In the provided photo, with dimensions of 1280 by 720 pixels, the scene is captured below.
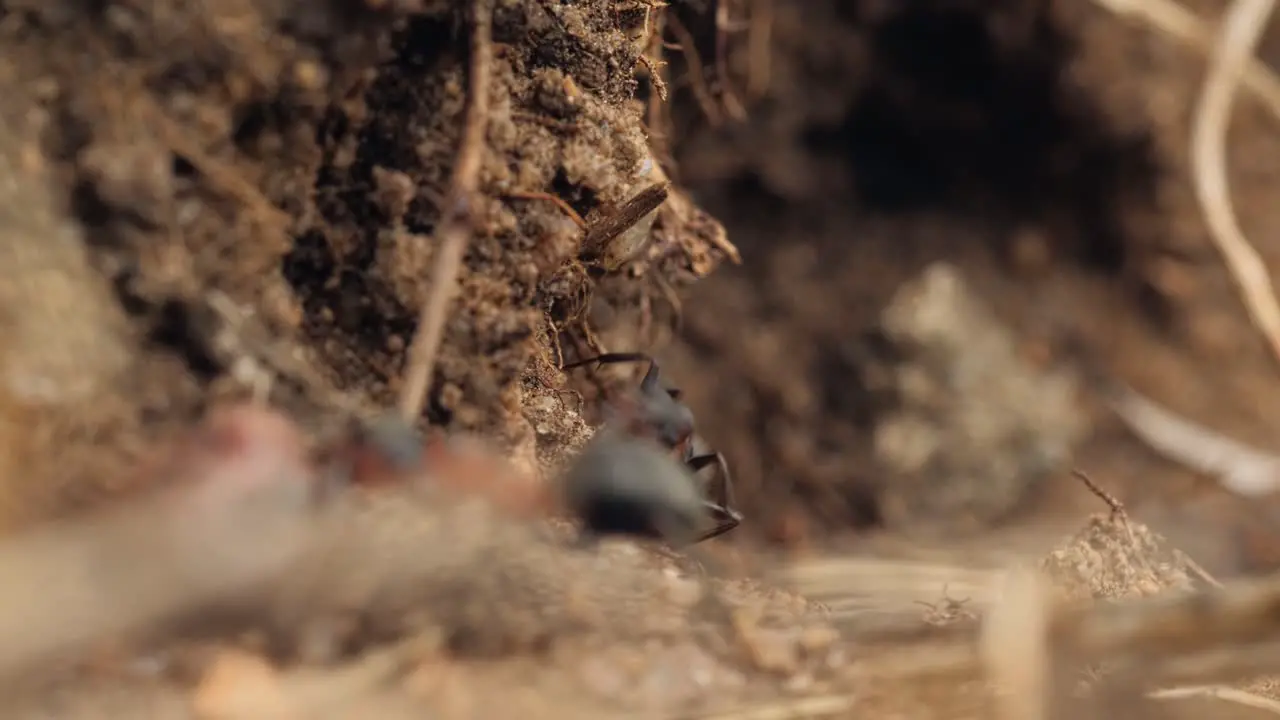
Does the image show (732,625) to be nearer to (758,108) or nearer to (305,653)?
(305,653)

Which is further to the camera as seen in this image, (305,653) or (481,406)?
(481,406)

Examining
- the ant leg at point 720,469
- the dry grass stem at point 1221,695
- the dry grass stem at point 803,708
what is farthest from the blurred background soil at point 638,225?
the dry grass stem at point 1221,695

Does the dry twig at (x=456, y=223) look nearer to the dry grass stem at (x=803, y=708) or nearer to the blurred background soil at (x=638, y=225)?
the blurred background soil at (x=638, y=225)

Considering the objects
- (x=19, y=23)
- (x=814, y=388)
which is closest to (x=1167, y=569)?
(x=19, y=23)

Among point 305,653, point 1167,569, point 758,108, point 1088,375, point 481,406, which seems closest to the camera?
point 305,653

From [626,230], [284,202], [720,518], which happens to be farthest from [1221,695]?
[284,202]
